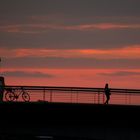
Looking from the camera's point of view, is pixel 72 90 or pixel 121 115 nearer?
pixel 121 115

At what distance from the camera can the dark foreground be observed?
199ft

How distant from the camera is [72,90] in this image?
6625cm

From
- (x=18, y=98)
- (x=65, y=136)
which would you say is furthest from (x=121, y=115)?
(x=18, y=98)

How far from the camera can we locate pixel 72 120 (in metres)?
61.8

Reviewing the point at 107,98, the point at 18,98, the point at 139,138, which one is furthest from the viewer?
the point at 18,98

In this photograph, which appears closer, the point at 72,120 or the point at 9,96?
the point at 72,120

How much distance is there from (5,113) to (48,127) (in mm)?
3175

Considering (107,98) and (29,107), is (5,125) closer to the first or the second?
(29,107)

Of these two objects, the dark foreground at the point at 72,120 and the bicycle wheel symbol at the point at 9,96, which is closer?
the dark foreground at the point at 72,120

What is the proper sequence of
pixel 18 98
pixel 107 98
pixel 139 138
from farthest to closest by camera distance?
1. pixel 18 98
2. pixel 107 98
3. pixel 139 138

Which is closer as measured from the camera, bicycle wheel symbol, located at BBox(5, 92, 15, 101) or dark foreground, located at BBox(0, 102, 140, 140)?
dark foreground, located at BBox(0, 102, 140, 140)

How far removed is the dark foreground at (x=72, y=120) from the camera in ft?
199

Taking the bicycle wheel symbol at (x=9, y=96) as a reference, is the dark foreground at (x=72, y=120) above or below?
below

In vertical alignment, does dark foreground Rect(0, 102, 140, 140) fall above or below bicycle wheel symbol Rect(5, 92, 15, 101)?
below
